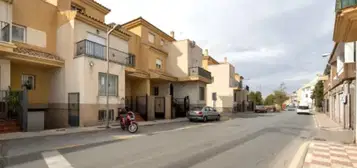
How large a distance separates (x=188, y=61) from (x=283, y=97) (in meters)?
63.8

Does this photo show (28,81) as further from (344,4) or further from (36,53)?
(344,4)

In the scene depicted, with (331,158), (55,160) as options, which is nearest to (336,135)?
(331,158)

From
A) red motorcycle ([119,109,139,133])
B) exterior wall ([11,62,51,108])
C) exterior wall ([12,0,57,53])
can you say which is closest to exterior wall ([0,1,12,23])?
exterior wall ([12,0,57,53])

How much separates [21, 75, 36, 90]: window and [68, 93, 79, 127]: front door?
8.19ft

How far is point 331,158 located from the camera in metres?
8.36

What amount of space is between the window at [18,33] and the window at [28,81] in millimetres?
2397

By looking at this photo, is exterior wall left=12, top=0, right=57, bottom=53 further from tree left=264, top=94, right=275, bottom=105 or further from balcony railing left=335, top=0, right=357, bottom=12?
tree left=264, top=94, right=275, bottom=105

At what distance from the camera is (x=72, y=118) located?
17.8m

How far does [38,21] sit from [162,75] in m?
13.2

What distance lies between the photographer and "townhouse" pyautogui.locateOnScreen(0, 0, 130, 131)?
17.0 meters

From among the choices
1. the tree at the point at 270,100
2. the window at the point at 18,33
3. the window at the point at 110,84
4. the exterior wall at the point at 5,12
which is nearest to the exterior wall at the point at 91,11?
the window at the point at 18,33

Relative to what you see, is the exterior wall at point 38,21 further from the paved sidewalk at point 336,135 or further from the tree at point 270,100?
the tree at point 270,100

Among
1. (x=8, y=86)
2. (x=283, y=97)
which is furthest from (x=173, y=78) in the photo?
(x=283, y=97)

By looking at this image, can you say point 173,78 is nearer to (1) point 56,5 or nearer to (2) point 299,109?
(1) point 56,5
